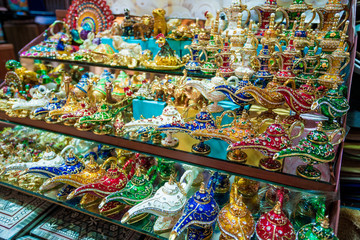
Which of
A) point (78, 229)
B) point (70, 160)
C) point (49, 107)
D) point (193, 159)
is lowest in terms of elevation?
point (78, 229)

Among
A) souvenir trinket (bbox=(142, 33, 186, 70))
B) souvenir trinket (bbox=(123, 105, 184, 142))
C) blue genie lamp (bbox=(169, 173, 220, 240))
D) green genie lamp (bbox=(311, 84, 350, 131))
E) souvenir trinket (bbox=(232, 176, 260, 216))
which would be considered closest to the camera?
green genie lamp (bbox=(311, 84, 350, 131))

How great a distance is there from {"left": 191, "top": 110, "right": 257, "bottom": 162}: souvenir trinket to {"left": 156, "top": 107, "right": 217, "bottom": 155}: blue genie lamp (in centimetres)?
3

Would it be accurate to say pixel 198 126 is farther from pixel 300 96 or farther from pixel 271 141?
pixel 300 96

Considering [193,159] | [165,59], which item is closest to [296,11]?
[165,59]

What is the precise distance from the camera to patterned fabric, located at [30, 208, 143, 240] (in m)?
1.56

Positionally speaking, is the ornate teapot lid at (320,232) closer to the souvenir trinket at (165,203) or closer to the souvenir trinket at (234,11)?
the souvenir trinket at (165,203)

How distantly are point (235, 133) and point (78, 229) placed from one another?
3.95ft

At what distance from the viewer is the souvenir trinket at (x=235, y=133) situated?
1.01 meters

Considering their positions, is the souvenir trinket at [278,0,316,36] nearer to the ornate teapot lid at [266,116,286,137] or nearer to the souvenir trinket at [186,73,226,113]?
the souvenir trinket at [186,73,226,113]

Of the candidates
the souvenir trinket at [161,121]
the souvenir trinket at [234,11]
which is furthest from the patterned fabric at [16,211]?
the souvenir trinket at [234,11]

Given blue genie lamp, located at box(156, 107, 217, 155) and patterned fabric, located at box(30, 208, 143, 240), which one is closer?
blue genie lamp, located at box(156, 107, 217, 155)

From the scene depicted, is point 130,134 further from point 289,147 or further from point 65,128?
point 289,147

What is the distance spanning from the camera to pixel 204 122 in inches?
43.2

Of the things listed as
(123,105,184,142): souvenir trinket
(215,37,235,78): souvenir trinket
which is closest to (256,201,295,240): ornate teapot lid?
(123,105,184,142): souvenir trinket
